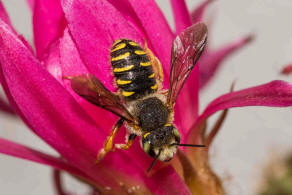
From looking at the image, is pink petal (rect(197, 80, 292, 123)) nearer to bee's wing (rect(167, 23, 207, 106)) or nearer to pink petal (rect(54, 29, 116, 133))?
bee's wing (rect(167, 23, 207, 106))

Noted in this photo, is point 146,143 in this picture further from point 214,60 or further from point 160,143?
point 214,60

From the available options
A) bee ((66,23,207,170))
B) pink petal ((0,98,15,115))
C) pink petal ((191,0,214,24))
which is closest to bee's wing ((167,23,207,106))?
bee ((66,23,207,170))

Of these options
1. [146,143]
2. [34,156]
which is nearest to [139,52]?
[146,143]

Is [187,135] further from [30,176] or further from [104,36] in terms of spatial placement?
[30,176]

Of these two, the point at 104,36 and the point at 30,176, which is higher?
the point at 104,36

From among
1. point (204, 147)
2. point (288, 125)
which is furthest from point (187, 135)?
point (288, 125)

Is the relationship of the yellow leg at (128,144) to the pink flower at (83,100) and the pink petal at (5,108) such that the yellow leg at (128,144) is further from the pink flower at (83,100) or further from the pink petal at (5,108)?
the pink petal at (5,108)

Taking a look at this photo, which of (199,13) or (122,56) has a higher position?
(122,56)
